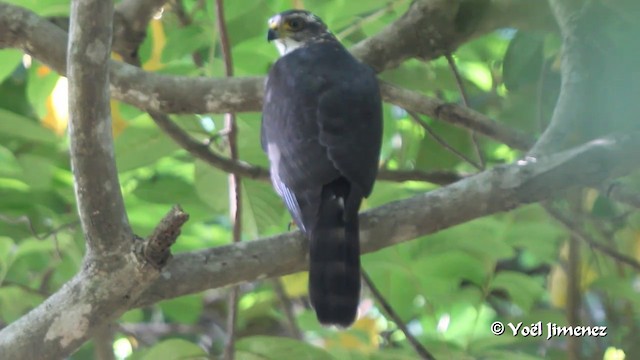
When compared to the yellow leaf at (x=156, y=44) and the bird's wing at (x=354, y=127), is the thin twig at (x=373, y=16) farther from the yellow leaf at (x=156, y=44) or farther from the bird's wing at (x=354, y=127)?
the yellow leaf at (x=156, y=44)

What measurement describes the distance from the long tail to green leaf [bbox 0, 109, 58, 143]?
3.96ft

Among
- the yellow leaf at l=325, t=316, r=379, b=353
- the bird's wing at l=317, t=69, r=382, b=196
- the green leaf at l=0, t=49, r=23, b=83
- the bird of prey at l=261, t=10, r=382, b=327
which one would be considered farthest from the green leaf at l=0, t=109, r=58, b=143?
the yellow leaf at l=325, t=316, r=379, b=353

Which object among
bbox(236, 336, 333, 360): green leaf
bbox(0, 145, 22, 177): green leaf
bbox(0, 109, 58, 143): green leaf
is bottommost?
bbox(236, 336, 333, 360): green leaf

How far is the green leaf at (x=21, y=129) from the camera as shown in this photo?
11.7 ft

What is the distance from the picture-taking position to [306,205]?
9.84 ft

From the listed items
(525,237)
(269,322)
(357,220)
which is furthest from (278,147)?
(269,322)

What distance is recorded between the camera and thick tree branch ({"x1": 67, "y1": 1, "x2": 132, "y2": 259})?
252cm

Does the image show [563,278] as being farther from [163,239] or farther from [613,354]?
[163,239]

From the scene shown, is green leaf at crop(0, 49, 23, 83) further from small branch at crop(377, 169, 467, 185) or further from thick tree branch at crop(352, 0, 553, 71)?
small branch at crop(377, 169, 467, 185)

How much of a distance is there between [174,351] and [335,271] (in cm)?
56

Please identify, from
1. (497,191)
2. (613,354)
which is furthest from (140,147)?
(613,354)

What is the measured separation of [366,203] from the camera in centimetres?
380

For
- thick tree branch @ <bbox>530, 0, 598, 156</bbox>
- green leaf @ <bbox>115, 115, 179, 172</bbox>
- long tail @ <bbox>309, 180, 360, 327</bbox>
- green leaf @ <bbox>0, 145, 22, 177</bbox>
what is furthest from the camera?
green leaf @ <bbox>0, 145, 22, 177</bbox>

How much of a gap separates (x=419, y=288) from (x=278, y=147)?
781 mm
